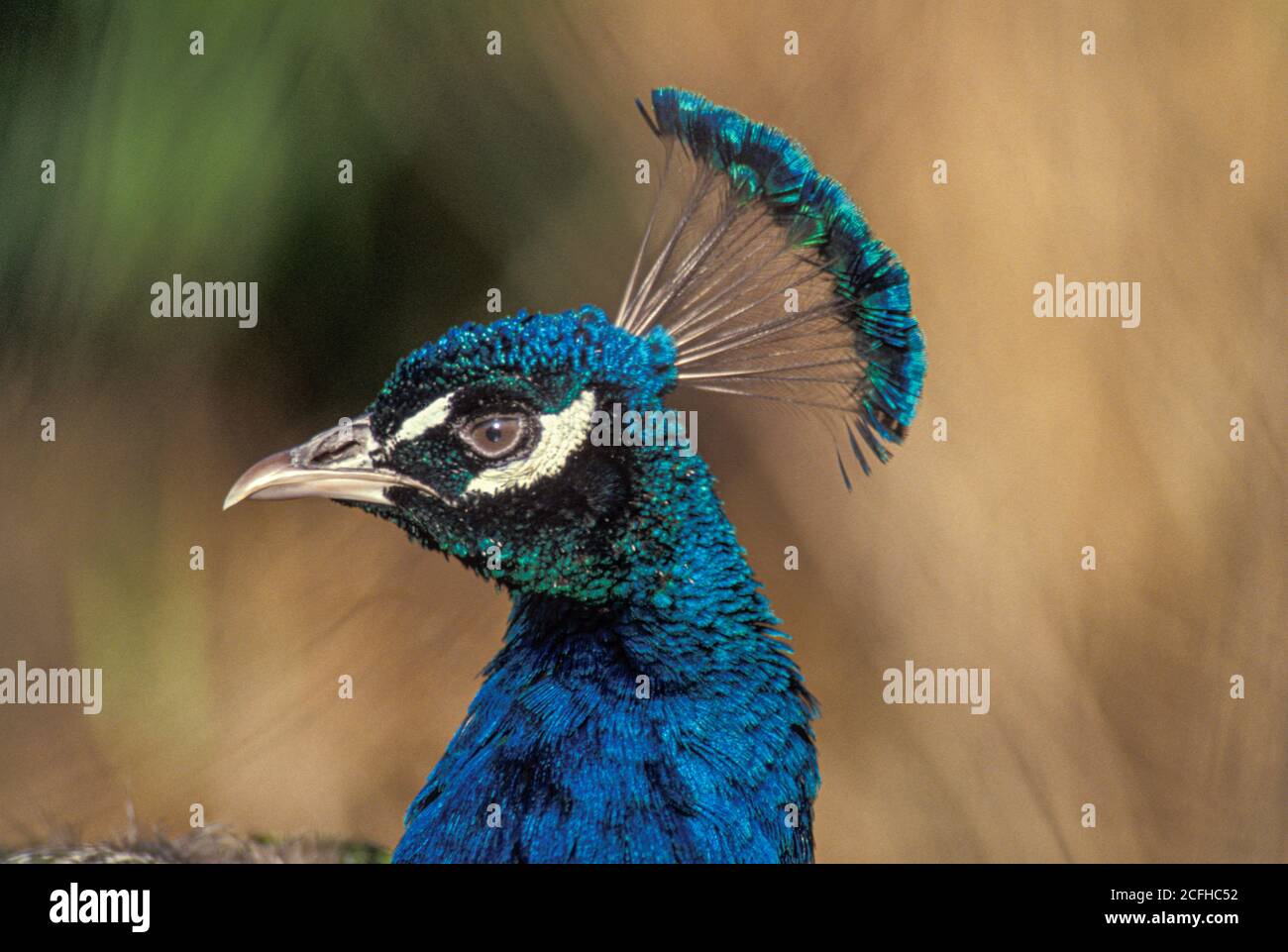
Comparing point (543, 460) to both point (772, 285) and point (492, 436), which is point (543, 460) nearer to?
point (492, 436)

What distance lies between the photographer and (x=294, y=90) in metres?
2.28

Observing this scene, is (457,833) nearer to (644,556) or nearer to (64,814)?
(644,556)

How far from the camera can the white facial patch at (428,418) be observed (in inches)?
56.8

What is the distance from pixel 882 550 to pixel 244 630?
1.42m

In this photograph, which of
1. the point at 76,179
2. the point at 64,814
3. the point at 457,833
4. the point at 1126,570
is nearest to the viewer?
the point at 457,833

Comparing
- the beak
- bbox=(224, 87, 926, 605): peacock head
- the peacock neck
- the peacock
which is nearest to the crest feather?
bbox=(224, 87, 926, 605): peacock head

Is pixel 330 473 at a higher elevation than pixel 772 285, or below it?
below

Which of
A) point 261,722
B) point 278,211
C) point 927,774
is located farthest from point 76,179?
point 927,774

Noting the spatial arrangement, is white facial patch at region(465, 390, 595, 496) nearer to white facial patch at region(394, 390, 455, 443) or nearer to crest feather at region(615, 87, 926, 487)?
white facial patch at region(394, 390, 455, 443)

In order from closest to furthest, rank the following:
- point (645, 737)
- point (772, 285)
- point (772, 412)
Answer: point (645, 737) → point (772, 285) → point (772, 412)

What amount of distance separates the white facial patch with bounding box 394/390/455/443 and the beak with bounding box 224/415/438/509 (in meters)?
0.05

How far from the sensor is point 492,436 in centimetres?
145

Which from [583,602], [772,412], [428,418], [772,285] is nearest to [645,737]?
[583,602]

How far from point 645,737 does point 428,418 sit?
463 millimetres
